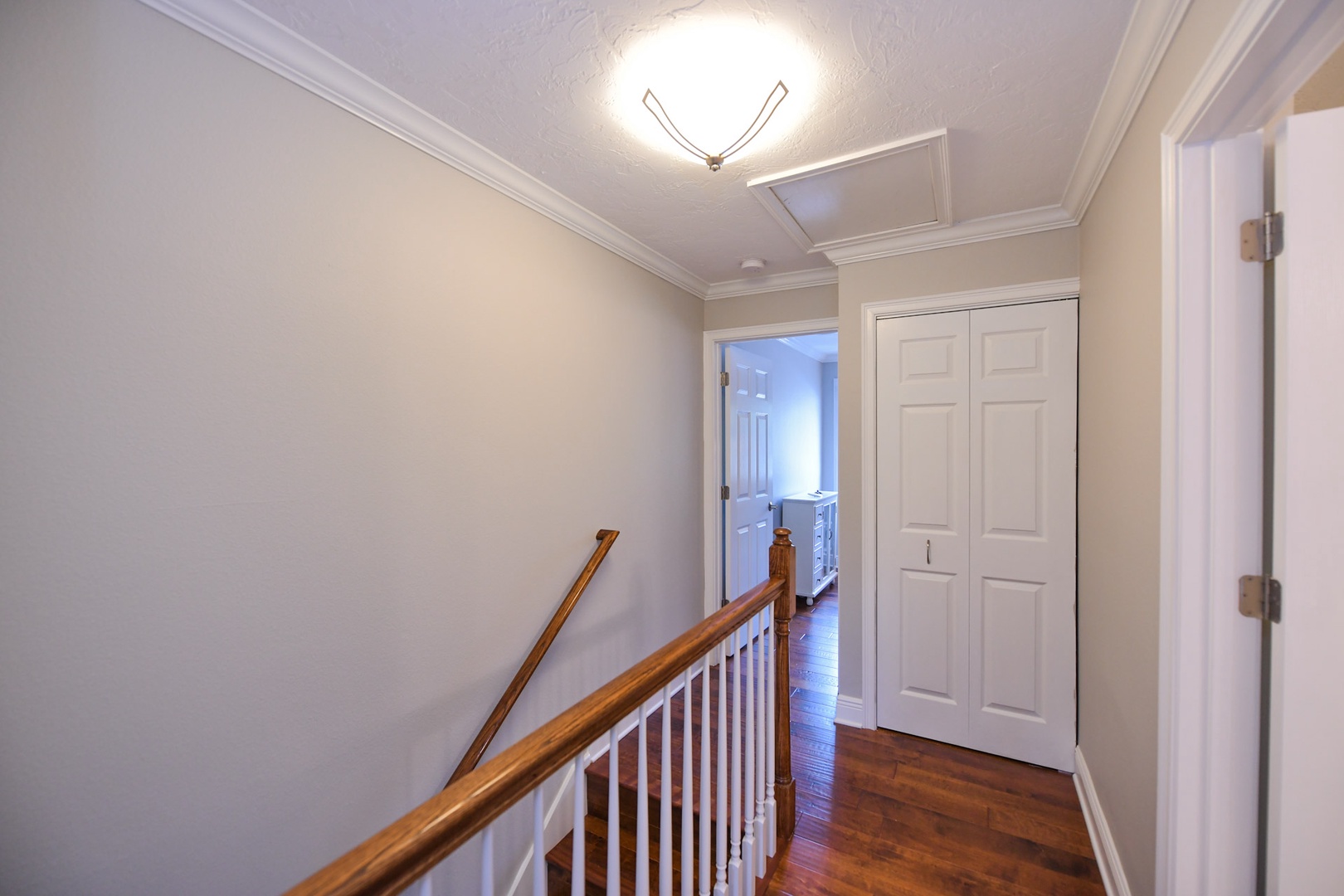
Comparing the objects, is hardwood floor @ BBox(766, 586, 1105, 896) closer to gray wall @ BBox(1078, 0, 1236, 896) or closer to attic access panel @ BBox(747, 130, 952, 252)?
gray wall @ BBox(1078, 0, 1236, 896)

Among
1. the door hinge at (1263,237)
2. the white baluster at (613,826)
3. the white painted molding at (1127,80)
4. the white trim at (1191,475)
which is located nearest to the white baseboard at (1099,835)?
the white trim at (1191,475)

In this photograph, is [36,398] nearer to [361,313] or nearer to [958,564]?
[361,313]

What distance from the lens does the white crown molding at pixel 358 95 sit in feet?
3.81

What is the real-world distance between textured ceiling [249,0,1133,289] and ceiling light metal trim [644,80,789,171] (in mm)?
115

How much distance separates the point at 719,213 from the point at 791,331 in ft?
3.47

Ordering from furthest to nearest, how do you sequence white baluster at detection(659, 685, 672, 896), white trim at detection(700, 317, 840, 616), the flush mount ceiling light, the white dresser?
the white dresser, white trim at detection(700, 317, 840, 616), the flush mount ceiling light, white baluster at detection(659, 685, 672, 896)

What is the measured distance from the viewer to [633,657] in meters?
2.63

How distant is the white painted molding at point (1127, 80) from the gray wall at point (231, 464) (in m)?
1.82

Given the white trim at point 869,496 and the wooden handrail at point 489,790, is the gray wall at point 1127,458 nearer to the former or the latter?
the white trim at point 869,496

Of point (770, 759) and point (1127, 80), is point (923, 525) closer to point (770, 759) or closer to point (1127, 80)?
point (770, 759)

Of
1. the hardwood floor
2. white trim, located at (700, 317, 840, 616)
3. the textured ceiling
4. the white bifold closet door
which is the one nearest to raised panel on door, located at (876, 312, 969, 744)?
the white bifold closet door

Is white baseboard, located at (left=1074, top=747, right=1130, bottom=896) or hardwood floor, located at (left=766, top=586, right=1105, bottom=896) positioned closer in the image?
white baseboard, located at (left=1074, top=747, right=1130, bottom=896)

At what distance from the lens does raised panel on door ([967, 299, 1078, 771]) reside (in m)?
2.20

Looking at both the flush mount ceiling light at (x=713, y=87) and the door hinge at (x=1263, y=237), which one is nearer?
the door hinge at (x=1263, y=237)
